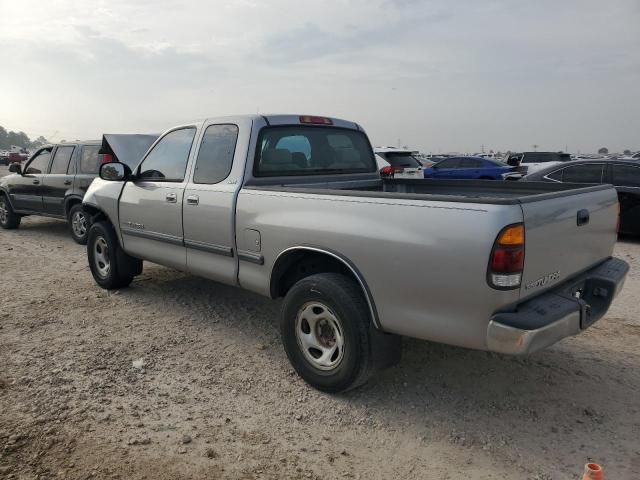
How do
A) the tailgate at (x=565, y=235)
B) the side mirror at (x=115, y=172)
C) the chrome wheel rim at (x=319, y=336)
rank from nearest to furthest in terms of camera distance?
the tailgate at (x=565, y=235)
the chrome wheel rim at (x=319, y=336)
the side mirror at (x=115, y=172)

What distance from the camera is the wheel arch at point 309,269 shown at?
3.12m

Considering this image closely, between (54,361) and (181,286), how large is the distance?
2.19m

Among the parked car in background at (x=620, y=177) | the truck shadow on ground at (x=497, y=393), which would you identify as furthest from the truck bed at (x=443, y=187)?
the parked car in background at (x=620, y=177)

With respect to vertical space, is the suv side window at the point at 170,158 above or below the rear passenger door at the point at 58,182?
above

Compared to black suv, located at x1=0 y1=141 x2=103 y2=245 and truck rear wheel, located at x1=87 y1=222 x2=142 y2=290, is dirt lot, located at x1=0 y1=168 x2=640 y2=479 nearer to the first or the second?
truck rear wheel, located at x1=87 y1=222 x2=142 y2=290

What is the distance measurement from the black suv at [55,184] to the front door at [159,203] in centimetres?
384

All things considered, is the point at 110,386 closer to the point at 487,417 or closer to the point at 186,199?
the point at 186,199

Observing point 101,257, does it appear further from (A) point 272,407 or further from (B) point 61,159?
(B) point 61,159

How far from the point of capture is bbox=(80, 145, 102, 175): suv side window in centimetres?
864

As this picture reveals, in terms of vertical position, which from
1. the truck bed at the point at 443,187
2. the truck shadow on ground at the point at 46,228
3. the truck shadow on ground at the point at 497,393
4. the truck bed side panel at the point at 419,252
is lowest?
the truck shadow on ground at the point at 46,228

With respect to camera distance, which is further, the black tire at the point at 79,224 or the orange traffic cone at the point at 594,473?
the black tire at the point at 79,224

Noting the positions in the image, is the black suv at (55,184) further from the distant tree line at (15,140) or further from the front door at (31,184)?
the distant tree line at (15,140)

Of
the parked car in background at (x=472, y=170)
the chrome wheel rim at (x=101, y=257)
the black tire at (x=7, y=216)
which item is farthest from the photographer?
the parked car in background at (x=472, y=170)

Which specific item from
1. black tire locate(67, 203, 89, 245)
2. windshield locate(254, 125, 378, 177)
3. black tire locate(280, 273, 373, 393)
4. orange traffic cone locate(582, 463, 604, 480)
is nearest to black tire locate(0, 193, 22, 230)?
black tire locate(67, 203, 89, 245)
